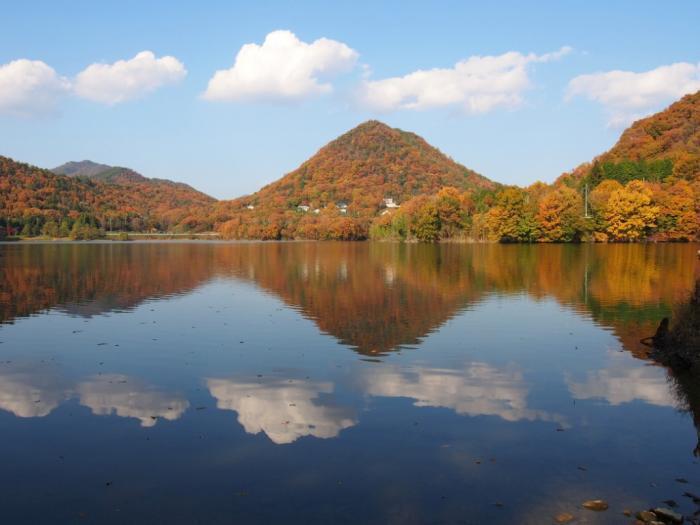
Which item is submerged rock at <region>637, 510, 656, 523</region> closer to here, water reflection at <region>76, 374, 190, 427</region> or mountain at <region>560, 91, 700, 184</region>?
water reflection at <region>76, 374, 190, 427</region>

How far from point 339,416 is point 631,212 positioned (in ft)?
332

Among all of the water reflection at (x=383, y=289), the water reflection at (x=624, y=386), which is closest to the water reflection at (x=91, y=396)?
the water reflection at (x=383, y=289)

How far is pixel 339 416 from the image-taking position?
11.1 metres

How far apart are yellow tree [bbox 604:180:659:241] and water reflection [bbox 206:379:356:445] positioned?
99114mm

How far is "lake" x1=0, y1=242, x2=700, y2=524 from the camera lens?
25.2 feet

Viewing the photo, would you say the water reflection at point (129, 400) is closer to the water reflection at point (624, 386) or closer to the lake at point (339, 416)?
the lake at point (339, 416)

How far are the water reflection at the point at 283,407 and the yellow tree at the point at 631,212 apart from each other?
3902 inches

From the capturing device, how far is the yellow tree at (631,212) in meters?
98.8

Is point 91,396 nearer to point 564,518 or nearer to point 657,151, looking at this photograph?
point 564,518

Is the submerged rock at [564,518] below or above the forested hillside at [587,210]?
below

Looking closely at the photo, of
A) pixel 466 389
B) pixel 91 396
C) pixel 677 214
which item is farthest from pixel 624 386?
pixel 677 214

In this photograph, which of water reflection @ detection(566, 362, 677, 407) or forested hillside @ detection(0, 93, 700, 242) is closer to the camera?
water reflection @ detection(566, 362, 677, 407)

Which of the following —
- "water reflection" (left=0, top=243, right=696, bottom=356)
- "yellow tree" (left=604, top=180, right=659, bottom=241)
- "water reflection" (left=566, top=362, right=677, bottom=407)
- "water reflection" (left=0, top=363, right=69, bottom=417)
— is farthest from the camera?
"yellow tree" (left=604, top=180, right=659, bottom=241)

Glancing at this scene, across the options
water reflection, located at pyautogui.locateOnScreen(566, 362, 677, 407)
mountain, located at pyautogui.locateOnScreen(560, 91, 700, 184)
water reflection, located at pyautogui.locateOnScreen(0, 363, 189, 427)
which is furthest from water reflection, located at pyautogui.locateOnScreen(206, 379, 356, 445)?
mountain, located at pyautogui.locateOnScreen(560, 91, 700, 184)
